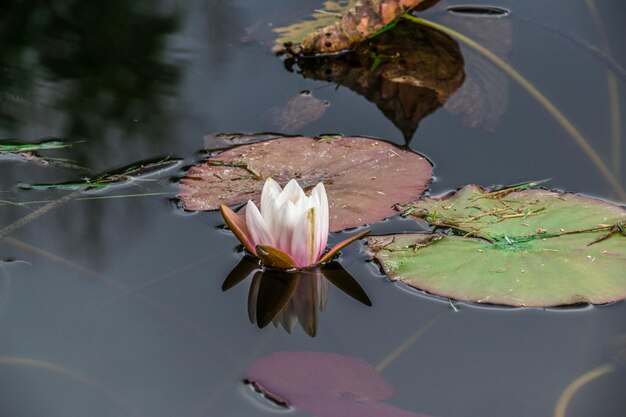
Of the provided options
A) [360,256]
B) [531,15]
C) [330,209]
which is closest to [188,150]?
[330,209]

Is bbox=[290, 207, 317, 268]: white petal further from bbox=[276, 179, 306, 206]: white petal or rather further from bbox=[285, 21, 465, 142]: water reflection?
bbox=[285, 21, 465, 142]: water reflection

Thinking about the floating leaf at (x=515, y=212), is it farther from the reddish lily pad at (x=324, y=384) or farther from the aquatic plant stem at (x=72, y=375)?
the aquatic plant stem at (x=72, y=375)

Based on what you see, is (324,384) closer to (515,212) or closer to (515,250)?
(515,250)

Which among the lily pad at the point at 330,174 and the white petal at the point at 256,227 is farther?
the lily pad at the point at 330,174

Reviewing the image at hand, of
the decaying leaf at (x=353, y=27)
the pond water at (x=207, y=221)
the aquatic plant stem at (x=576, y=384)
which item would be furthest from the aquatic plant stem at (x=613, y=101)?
the aquatic plant stem at (x=576, y=384)

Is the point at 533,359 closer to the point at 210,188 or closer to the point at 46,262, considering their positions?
the point at 210,188
